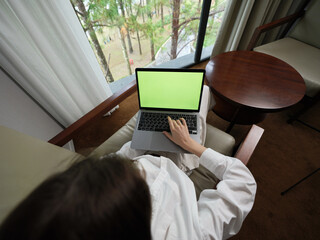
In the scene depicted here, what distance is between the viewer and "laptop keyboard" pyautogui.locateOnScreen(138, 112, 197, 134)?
0.85 meters

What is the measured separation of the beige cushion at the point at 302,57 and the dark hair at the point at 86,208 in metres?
1.68

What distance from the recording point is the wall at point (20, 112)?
83cm

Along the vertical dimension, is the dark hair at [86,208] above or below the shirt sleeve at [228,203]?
above

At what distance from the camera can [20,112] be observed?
→ 94 centimetres

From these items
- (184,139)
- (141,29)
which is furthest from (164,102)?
(141,29)

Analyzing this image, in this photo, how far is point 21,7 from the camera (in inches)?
28.7

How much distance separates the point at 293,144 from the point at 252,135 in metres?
1.02

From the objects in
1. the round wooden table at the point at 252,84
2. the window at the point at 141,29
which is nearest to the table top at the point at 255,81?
the round wooden table at the point at 252,84

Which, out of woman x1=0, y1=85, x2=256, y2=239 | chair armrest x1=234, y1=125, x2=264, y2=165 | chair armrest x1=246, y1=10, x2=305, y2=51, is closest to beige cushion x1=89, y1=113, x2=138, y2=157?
woman x1=0, y1=85, x2=256, y2=239

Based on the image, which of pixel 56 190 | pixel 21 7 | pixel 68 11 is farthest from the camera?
pixel 68 11

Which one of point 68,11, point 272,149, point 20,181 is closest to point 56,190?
point 20,181

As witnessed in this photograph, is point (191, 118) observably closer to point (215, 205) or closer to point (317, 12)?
point (215, 205)

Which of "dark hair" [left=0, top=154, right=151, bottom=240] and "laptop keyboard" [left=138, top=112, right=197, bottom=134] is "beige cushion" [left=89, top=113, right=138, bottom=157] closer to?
"laptop keyboard" [left=138, top=112, right=197, bottom=134]

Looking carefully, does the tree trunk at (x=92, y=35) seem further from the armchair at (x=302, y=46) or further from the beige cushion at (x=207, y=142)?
the armchair at (x=302, y=46)
